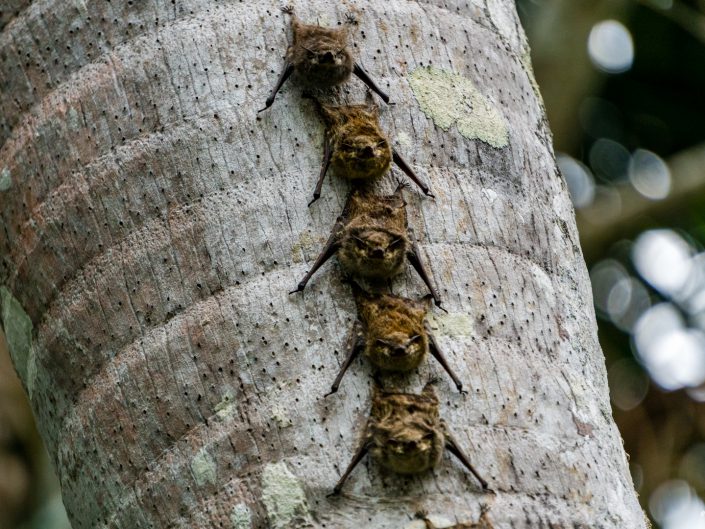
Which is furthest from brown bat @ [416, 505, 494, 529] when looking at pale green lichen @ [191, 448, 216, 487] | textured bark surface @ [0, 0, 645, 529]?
pale green lichen @ [191, 448, 216, 487]

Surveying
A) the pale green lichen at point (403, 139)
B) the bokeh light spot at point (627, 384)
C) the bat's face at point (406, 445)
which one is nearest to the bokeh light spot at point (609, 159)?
the bokeh light spot at point (627, 384)

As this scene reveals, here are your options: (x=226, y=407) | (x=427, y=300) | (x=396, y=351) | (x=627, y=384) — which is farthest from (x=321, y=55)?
(x=627, y=384)

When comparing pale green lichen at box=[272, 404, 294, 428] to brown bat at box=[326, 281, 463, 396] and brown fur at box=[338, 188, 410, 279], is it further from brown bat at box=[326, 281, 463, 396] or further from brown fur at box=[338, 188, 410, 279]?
brown fur at box=[338, 188, 410, 279]

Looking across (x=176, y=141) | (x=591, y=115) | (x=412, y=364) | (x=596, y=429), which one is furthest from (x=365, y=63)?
(x=591, y=115)

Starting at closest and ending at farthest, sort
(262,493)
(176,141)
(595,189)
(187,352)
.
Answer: (262,493)
(187,352)
(176,141)
(595,189)

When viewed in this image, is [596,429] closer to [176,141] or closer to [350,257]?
[350,257]

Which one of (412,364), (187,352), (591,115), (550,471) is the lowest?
(550,471)

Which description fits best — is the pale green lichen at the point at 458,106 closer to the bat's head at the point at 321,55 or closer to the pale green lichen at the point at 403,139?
the pale green lichen at the point at 403,139

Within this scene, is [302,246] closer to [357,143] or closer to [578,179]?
[357,143]
